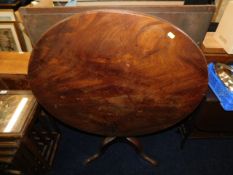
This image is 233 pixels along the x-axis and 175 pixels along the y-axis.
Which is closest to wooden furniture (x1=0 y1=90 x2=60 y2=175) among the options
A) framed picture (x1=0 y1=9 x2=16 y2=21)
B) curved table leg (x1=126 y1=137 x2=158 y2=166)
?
curved table leg (x1=126 y1=137 x2=158 y2=166)

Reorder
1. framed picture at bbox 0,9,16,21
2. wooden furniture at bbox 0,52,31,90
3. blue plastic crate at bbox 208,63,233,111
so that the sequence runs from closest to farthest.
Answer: blue plastic crate at bbox 208,63,233,111 → wooden furniture at bbox 0,52,31,90 → framed picture at bbox 0,9,16,21

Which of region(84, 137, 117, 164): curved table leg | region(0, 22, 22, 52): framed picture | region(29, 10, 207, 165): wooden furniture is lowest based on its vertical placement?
region(84, 137, 117, 164): curved table leg

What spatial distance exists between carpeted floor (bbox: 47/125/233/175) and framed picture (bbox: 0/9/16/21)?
1.18 meters

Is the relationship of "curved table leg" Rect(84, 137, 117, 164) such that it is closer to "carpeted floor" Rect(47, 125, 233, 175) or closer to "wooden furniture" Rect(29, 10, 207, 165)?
"carpeted floor" Rect(47, 125, 233, 175)

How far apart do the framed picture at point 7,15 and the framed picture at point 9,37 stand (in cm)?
4

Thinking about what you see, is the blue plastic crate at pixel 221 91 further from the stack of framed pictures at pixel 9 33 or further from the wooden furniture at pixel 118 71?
the stack of framed pictures at pixel 9 33

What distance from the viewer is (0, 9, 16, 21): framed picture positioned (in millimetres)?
1764

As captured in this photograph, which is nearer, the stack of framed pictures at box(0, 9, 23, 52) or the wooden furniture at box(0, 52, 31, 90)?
the wooden furniture at box(0, 52, 31, 90)

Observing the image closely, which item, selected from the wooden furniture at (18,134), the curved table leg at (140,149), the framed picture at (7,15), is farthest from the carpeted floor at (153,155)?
the framed picture at (7,15)

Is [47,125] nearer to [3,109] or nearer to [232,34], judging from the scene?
[3,109]

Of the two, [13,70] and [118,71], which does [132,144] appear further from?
[13,70]

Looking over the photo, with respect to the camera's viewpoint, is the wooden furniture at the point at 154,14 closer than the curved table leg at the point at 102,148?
Yes

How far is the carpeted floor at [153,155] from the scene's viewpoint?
1574 millimetres

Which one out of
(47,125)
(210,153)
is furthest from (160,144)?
(47,125)
